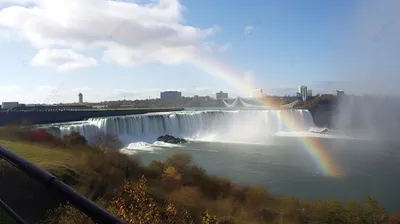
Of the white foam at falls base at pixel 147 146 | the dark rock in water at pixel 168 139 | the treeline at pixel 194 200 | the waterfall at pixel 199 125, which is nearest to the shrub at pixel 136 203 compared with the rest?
the treeline at pixel 194 200

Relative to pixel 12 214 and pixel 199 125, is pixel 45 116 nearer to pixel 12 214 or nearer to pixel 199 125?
pixel 199 125

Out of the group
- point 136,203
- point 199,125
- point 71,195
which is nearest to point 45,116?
point 199,125

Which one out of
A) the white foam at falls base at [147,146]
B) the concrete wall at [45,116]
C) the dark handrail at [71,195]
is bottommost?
the white foam at falls base at [147,146]

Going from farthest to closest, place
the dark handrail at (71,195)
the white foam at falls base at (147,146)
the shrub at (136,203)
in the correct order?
1. the white foam at falls base at (147,146)
2. the shrub at (136,203)
3. the dark handrail at (71,195)

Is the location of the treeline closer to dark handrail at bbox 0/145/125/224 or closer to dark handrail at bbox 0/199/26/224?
dark handrail at bbox 0/199/26/224

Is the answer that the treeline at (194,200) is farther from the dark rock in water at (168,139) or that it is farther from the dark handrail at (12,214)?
the dark rock in water at (168,139)

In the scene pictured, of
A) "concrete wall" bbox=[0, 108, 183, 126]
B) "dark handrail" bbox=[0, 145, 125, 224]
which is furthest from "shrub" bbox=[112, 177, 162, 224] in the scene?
"concrete wall" bbox=[0, 108, 183, 126]
